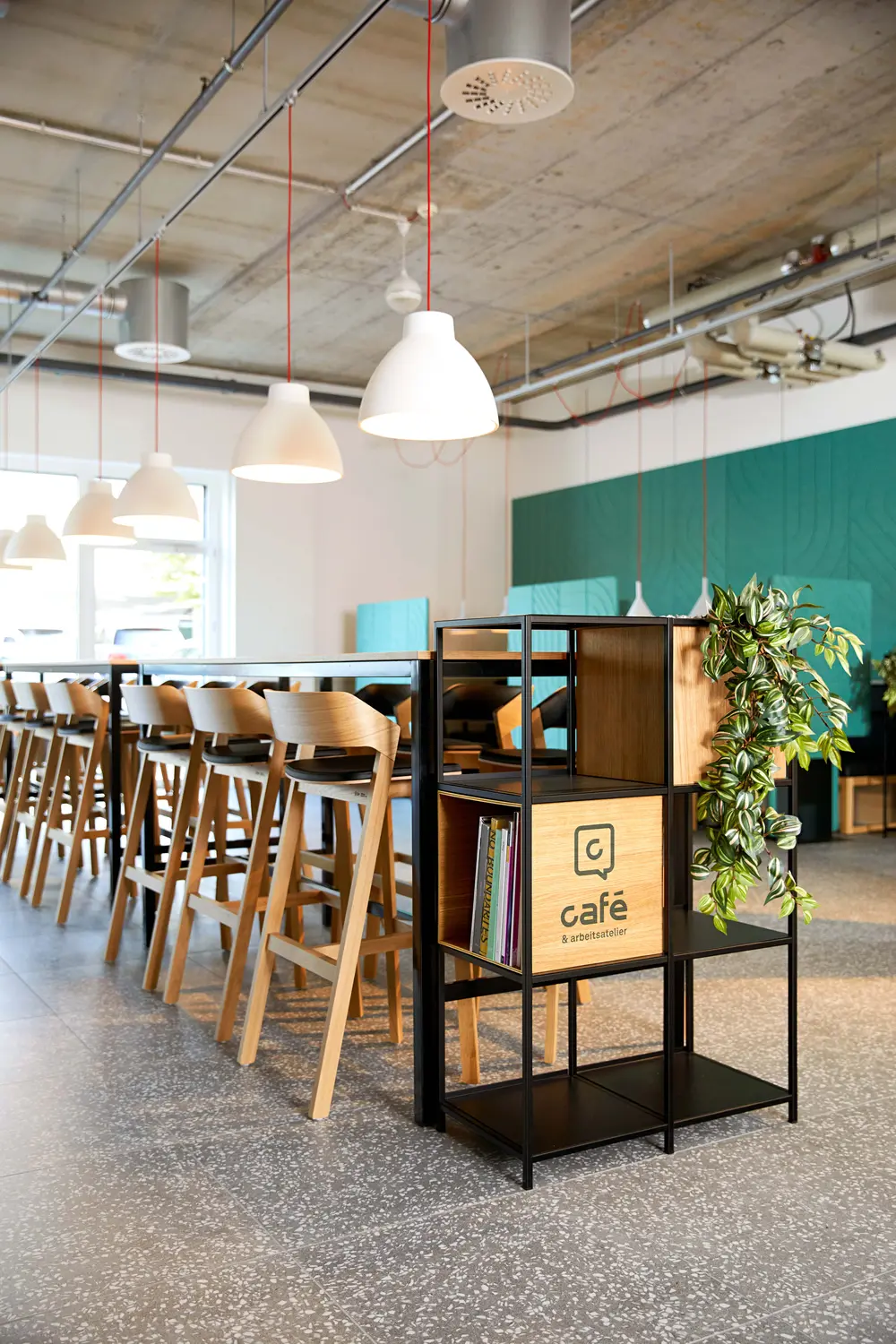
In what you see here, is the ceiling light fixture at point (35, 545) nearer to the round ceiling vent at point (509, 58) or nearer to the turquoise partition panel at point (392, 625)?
the turquoise partition panel at point (392, 625)

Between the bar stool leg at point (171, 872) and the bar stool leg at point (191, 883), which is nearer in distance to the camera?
the bar stool leg at point (191, 883)

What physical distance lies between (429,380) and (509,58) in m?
1.13

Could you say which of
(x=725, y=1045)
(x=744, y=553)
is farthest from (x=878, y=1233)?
(x=744, y=553)

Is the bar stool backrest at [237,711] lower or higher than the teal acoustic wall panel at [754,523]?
lower

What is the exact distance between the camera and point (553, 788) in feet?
7.77

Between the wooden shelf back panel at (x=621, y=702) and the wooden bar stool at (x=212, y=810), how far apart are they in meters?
0.91

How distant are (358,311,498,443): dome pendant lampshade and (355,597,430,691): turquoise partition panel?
562cm

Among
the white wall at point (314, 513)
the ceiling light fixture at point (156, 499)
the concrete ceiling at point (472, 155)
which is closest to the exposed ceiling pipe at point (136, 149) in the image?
the concrete ceiling at point (472, 155)

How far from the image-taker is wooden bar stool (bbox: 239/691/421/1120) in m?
2.59

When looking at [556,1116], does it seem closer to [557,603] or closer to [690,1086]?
[690,1086]

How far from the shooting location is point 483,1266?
1885mm

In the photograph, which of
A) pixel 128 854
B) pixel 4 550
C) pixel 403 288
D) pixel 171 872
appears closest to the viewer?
pixel 171 872

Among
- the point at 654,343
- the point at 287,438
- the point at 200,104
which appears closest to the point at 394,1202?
the point at 287,438

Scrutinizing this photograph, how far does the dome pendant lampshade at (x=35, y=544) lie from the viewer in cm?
651
